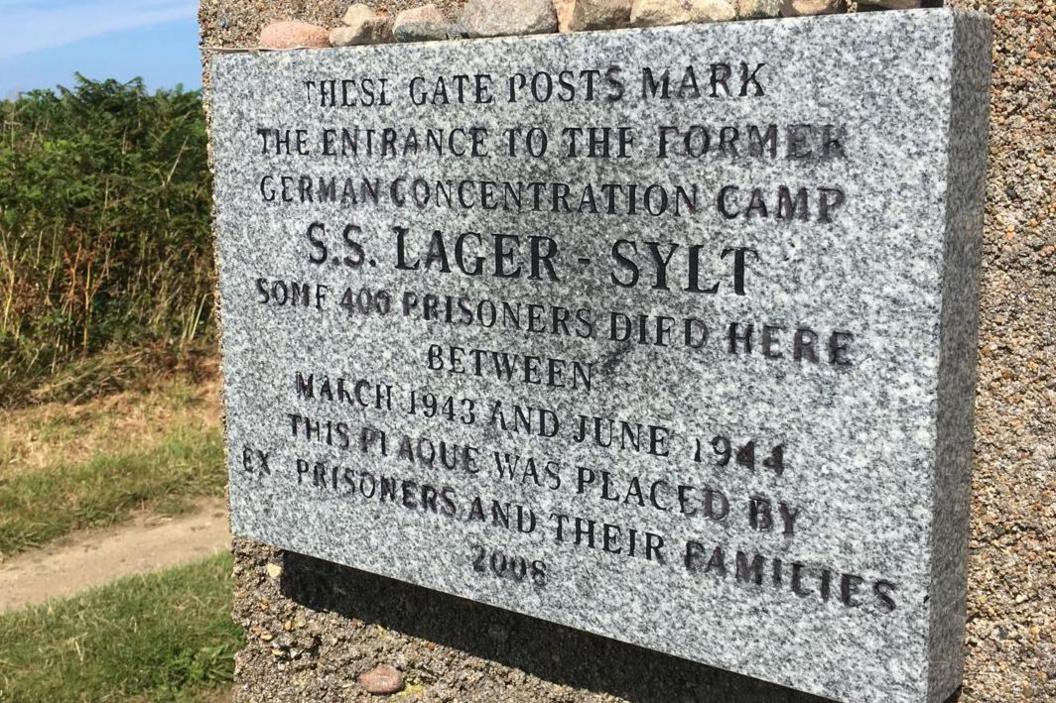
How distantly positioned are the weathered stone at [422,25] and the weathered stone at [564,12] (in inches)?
10.6

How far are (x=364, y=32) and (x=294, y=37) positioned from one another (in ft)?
0.73

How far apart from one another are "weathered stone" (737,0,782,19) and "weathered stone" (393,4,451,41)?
77 centimetres

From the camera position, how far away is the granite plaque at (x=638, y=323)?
2.22 meters

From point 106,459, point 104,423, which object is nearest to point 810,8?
point 106,459

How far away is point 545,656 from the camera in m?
3.00

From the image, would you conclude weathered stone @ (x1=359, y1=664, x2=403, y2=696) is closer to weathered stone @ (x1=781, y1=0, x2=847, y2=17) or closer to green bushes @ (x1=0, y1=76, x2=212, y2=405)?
weathered stone @ (x1=781, y1=0, x2=847, y2=17)

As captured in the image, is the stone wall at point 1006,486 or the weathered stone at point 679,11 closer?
the stone wall at point 1006,486

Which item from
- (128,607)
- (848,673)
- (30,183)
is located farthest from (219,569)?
(30,183)

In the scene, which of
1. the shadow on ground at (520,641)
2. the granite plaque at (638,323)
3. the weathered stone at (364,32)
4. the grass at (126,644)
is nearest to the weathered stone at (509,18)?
the granite plaque at (638,323)

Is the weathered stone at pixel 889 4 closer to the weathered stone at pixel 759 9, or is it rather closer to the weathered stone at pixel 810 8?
the weathered stone at pixel 810 8

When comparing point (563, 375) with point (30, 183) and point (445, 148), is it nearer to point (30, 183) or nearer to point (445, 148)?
point (445, 148)

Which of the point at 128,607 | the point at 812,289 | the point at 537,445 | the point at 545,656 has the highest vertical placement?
the point at 812,289

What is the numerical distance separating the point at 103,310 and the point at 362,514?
17.1 ft

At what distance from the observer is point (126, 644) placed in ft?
13.7
